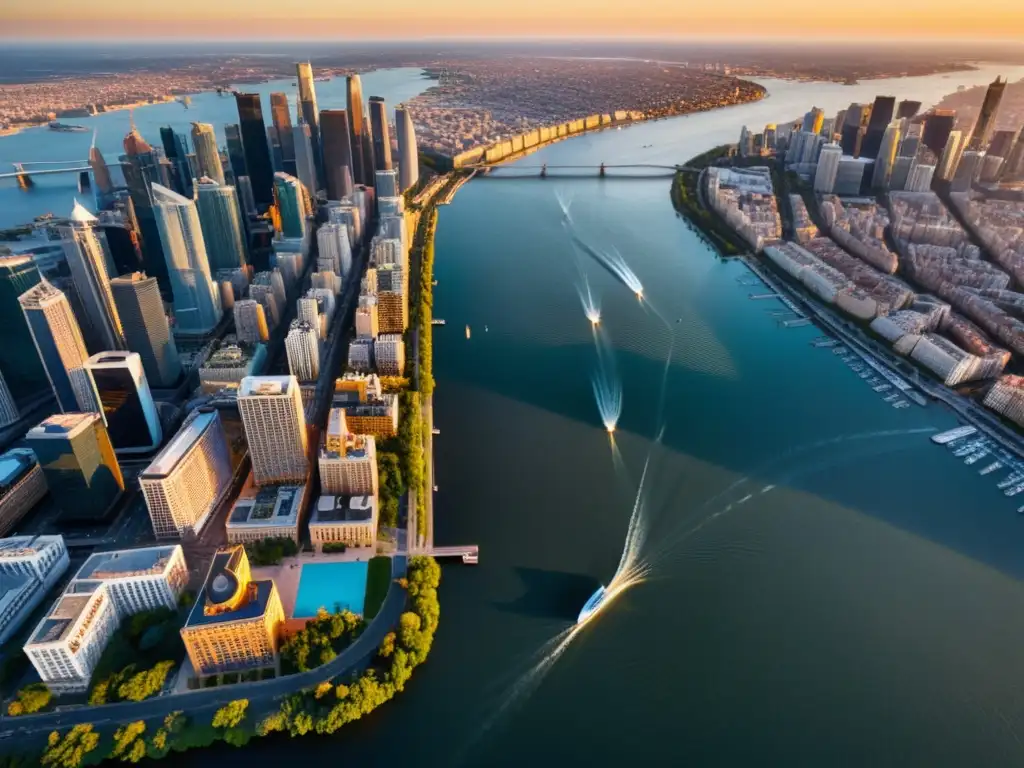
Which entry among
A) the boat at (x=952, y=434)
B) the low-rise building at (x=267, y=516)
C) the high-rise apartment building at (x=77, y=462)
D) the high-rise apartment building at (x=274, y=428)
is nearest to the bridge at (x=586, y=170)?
the boat at (x=952, y=434)

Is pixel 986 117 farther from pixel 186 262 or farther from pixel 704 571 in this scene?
pixel 186 262

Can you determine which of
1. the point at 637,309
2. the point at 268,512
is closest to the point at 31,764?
the point at 268,512

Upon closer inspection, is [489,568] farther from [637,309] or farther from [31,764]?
[637,309]

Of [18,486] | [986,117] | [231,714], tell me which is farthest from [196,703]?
[986,117]

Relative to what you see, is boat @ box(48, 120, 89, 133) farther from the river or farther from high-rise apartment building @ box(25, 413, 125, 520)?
high-rise apartment building @ box(25, 413, 125, 520)

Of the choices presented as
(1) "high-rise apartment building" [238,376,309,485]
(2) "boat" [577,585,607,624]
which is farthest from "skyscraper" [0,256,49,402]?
(2) "boat" [577,585,607,624]
